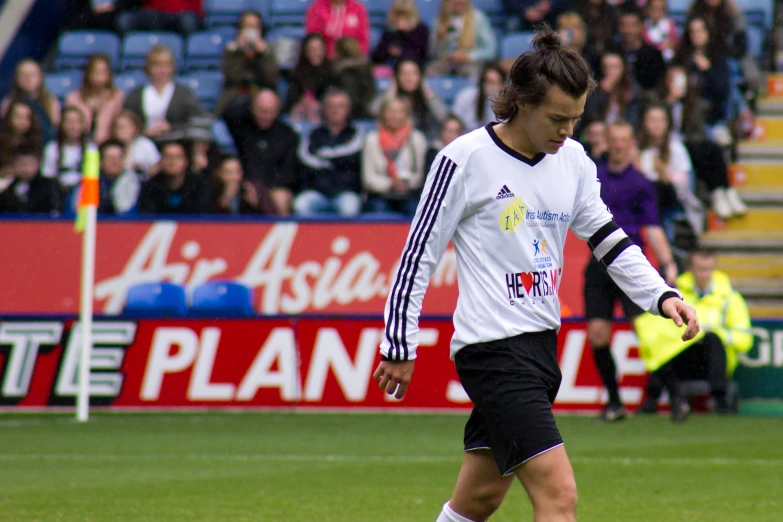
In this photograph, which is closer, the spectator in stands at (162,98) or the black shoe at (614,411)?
the black shoe at (614,411)

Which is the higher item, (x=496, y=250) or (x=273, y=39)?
(x=496, y=250)

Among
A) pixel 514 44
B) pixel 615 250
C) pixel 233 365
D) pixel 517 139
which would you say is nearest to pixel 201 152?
pixel 233 365

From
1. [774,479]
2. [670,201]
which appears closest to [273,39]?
[670,201]

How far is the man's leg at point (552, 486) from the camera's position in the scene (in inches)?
163

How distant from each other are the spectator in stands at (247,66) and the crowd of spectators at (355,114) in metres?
0.02

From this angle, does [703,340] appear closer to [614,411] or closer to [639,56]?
[614,411]

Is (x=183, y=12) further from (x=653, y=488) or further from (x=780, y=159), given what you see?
(x=653, y=488)

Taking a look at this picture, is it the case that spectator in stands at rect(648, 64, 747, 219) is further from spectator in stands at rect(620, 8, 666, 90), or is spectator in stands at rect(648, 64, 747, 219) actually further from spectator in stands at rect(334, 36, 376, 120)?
spectator in stands at rect(334, 36, 376, 120)

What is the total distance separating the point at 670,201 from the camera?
1302 centimetres

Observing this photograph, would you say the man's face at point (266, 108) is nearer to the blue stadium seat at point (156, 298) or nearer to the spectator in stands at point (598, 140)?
the blue stadium seat at point (156, 298)

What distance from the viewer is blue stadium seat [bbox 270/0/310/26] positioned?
56.5ft

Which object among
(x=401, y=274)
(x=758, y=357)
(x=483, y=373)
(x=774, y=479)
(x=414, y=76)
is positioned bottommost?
(x=758, y=357)

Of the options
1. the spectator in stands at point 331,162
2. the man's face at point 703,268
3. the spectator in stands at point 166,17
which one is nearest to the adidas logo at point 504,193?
the man's face at point 703,268

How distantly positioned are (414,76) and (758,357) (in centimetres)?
476
